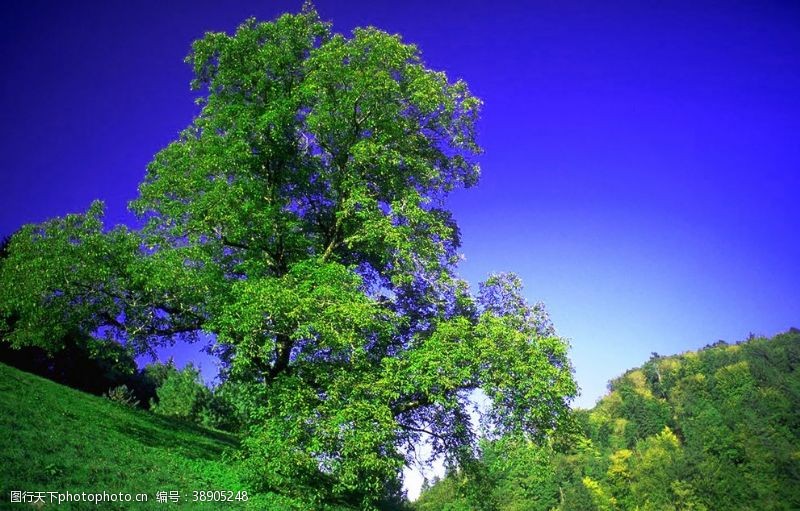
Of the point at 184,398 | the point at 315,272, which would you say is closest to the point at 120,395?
the point at 184,398

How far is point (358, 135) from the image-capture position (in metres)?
17.8

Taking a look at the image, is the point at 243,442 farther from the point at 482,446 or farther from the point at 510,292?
the point at 510,292

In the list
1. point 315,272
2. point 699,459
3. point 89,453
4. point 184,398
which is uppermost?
point 184,398

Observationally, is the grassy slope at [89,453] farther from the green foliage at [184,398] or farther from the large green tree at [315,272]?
the green foliage at [184,398]

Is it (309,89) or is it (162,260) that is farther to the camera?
(309,89)

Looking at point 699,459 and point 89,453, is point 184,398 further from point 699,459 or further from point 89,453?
point 699,459

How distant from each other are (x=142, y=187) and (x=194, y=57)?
5.57m

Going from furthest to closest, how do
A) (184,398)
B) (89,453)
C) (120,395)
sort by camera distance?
1. (184,398)
2. (120,395)
3. (89,453)

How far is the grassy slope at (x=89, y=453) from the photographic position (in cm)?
1028

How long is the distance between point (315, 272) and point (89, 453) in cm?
799

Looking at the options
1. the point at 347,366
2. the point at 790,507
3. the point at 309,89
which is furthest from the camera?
the point at 790,507

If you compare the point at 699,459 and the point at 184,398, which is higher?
the point at 184,398

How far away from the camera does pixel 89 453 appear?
12688 millimetres

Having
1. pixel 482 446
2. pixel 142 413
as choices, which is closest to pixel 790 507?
pixel 482 446
